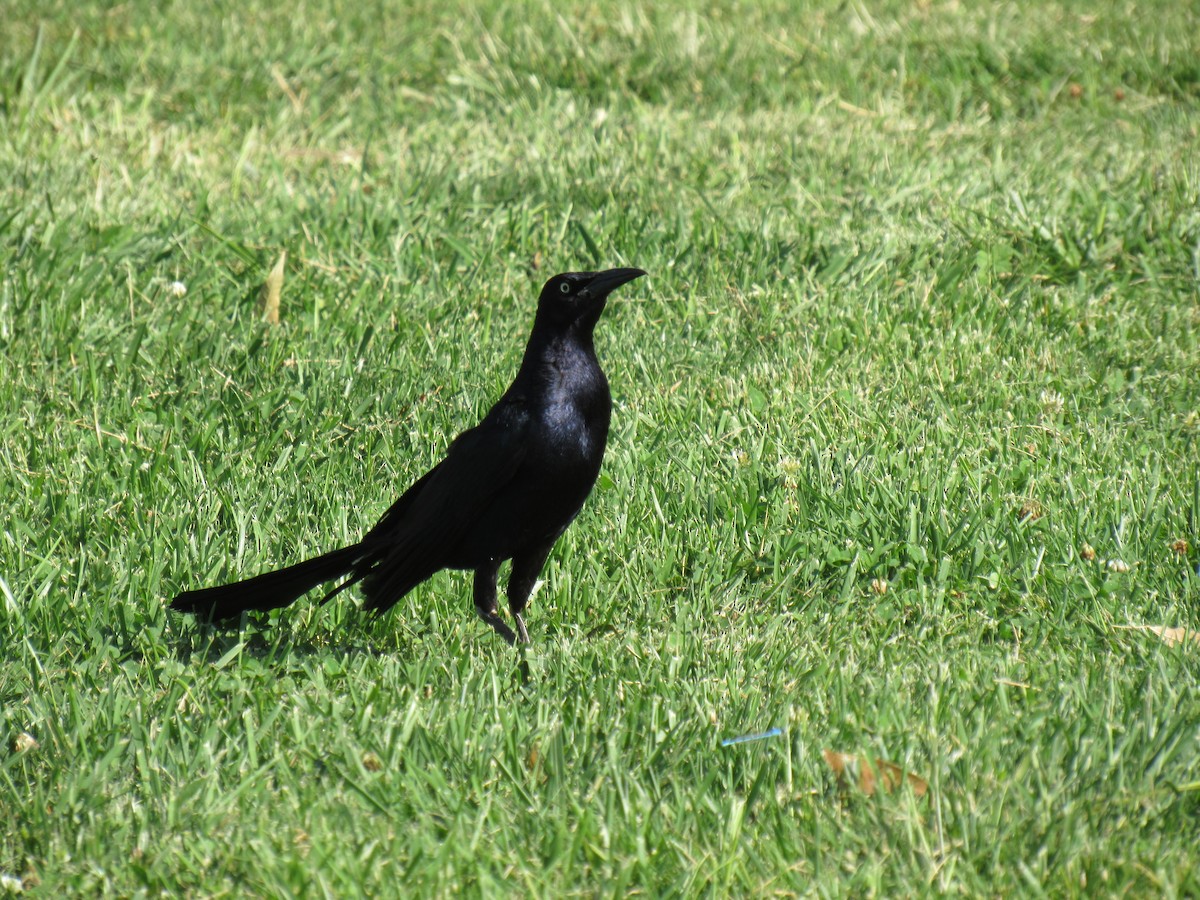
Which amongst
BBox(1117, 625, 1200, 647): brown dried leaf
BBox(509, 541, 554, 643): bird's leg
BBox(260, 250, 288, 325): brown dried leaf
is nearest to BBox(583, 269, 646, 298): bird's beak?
BBox(509, 541, 554, 643): bird's leg

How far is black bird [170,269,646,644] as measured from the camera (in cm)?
338

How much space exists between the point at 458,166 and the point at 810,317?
6.28ft

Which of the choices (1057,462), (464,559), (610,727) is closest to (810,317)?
(1057,462)

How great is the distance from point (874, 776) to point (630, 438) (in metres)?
1.87

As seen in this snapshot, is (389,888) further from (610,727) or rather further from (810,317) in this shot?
(810,317)

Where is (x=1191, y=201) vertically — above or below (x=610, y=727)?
below

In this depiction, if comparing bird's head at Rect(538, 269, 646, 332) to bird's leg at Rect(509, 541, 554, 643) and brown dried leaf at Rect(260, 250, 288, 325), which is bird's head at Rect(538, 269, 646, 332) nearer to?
bird's leg at Rect(509, 541, 554, 643)

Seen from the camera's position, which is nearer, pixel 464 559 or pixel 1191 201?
pixel 464 559

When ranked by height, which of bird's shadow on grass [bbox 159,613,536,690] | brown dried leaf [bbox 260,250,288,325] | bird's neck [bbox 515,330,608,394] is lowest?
bird's shadow on grass [bbox 159,613,536,690]

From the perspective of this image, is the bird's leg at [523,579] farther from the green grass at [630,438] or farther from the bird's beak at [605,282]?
the bird's beak at [605,282]

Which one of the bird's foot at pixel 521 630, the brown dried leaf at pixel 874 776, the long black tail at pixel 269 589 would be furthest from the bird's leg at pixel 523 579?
the brown dried leaf at pixel 874 776

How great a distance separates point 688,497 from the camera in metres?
4.03

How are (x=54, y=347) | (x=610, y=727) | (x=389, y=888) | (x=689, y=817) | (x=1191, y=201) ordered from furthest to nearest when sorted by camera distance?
1. (x=1191, y=201)
2. (x=54, y=347)
3. (x=610, y=727)
4. (x=689, y=817)
5. (x=389, y=888)

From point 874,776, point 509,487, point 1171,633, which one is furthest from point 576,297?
point 1171,633
